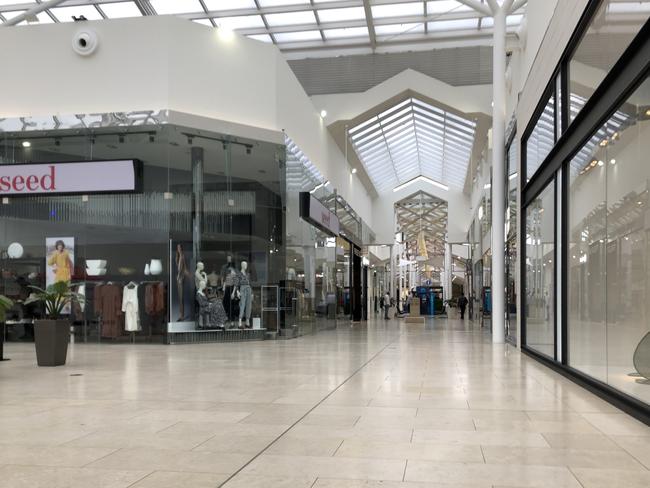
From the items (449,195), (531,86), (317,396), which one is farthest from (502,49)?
(449,195)

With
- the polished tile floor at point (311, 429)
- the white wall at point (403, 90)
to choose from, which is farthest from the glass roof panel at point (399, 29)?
the polished tile floor at point (311, 429)

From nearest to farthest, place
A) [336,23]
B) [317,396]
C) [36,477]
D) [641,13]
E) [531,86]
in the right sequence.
→ [36,477] → [641,13] → [317,396] → [531,86] → [336,23]

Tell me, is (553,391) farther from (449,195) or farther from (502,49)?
(449,195)

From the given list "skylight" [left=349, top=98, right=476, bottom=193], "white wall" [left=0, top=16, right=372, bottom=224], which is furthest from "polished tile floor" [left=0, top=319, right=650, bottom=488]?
"skylight" [left=349, top=98, right=476, bottom=193]

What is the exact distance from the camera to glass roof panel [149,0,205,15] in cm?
1908

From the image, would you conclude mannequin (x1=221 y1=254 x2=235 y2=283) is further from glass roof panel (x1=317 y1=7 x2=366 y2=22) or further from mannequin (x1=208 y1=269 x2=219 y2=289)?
glass roof panel (x1=317 y1=7 x2=366 y2=22)

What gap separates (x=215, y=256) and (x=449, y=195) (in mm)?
26282

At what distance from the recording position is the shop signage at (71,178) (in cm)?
1512

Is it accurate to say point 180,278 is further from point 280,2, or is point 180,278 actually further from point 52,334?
point 280,2

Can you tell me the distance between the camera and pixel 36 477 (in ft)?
12.1

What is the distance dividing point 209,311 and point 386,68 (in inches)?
445

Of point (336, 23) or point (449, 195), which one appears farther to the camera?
point (449, 195)

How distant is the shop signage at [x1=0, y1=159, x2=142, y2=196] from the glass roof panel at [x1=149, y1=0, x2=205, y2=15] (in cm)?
638

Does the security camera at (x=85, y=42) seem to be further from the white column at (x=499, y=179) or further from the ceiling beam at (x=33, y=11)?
the white column at (x=499, y=179)
